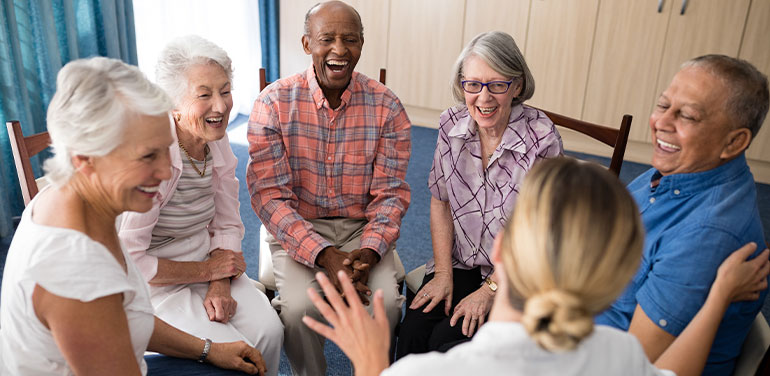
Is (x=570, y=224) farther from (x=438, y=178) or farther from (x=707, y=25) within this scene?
(x=707, y=25)

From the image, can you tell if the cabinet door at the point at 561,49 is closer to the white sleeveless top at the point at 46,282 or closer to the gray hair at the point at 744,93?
the gray hair at the point at 744,93

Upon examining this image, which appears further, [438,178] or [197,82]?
[438,178]

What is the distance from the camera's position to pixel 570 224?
74cm

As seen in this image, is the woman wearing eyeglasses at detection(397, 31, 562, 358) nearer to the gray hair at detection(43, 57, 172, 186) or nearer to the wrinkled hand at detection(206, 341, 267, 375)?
the wrinkled hand at detection(206, 341, 267, 375)

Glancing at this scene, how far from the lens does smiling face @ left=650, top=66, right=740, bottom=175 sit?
1.22m

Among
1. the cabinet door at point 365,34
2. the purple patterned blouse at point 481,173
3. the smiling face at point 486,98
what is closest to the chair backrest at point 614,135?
the purple patterned blouse at point 481,173

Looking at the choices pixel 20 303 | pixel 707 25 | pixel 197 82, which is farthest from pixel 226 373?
pixel 707 25

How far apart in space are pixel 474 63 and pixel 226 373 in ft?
3.63

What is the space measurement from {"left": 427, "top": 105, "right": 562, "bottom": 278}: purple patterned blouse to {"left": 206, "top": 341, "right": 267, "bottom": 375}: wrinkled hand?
0.63m

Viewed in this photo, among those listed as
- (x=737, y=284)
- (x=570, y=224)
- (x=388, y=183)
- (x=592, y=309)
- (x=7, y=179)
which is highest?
(x=570, y=224)

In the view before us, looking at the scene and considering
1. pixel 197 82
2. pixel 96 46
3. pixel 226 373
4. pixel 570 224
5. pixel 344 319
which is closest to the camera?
pixel 570 224

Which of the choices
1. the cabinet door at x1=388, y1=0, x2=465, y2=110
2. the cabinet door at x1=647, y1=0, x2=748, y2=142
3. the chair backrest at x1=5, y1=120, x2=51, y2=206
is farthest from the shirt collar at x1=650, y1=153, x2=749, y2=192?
the cabinet door at x1=388, y1=0, x2=465, y2=110

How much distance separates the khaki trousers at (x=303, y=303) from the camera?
175 cm

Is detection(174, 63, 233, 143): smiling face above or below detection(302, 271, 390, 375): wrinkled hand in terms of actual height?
above
